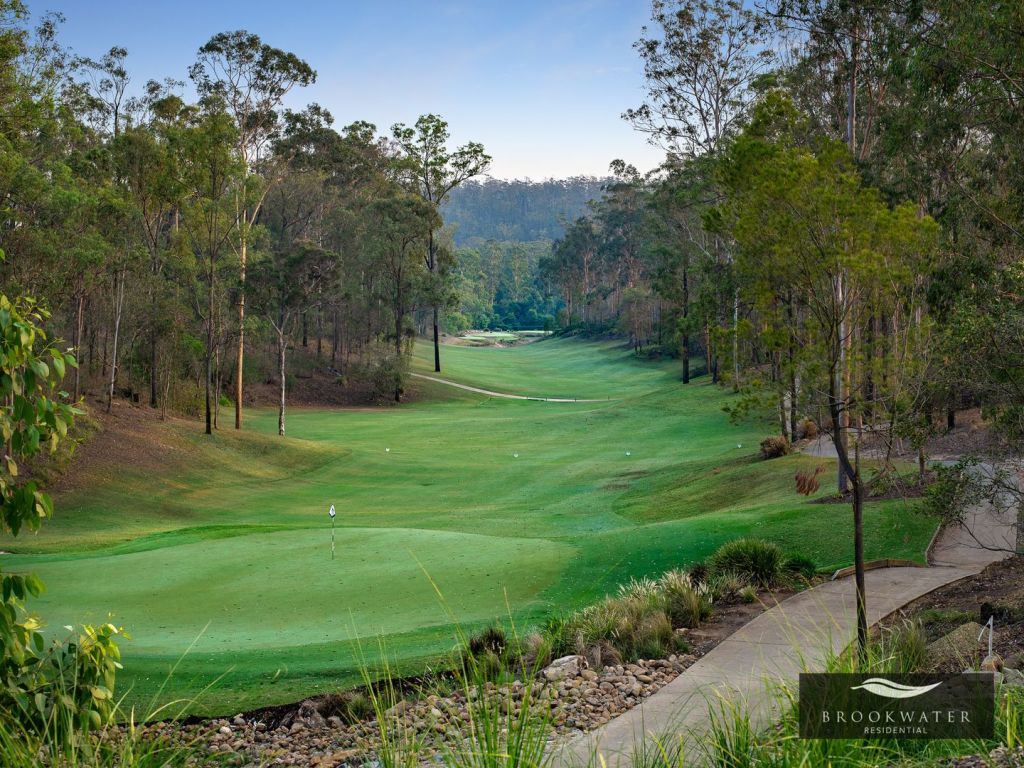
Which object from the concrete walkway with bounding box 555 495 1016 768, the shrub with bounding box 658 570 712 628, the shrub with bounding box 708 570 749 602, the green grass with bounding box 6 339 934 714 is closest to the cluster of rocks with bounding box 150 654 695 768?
the concrete walkway with bounding box 555 495 1016 768

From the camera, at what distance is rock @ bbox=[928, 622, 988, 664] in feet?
28.6

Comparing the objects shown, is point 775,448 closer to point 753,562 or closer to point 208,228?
point 753,562

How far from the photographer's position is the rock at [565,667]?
31.1 feet

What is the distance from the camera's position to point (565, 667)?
9.89m

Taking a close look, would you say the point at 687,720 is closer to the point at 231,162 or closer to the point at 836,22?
the point at 836,22

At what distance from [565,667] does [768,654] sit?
6.99 feet

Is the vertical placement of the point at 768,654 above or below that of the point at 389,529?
above

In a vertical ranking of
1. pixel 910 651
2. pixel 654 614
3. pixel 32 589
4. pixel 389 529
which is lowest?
pixel 389 529

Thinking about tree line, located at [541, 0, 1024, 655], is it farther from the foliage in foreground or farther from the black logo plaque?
the foliage in foreground

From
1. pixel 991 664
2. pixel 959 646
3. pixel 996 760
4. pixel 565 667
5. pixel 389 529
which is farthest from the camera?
pixel 389 529

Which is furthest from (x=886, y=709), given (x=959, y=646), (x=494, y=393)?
(x=494, y=393)

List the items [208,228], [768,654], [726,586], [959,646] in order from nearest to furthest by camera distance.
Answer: [959,646], [768,654], [726,586], [208,228]

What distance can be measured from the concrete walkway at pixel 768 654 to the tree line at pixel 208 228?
1731 cm

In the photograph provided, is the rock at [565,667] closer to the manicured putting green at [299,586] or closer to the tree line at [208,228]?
the manicured putting green at [299,586]
